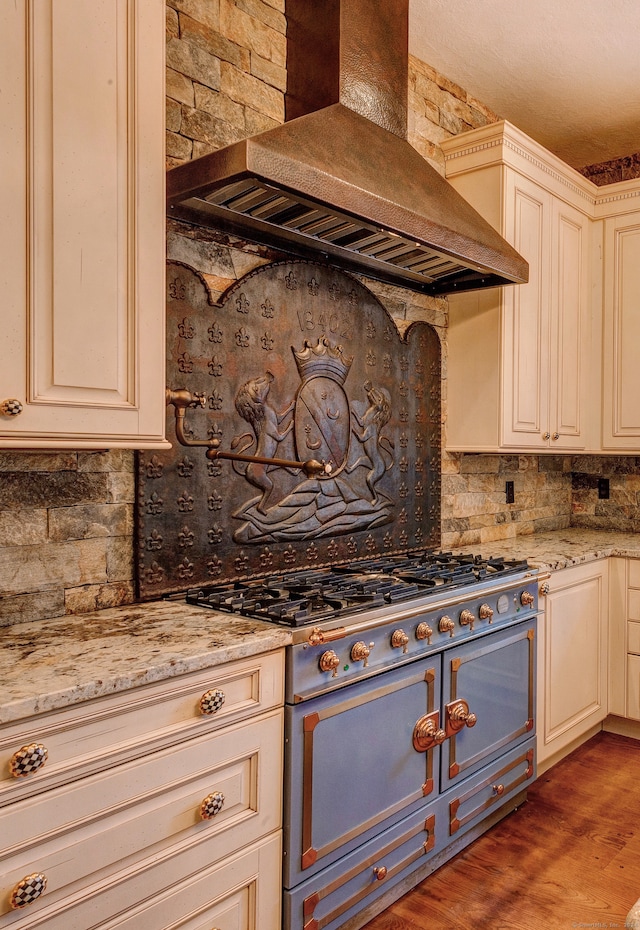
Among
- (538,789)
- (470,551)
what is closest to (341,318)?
(470,551)

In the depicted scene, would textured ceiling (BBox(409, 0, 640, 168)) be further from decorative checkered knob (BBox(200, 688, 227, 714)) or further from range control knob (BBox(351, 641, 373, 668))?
decorative checkered knob (BBox(200, 688, 227, 714))

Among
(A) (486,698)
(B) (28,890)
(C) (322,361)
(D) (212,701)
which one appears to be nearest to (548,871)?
(A) (486,698)

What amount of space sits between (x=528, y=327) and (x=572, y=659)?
1.54m

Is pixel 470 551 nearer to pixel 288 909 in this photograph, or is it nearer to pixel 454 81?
pixel 288 909

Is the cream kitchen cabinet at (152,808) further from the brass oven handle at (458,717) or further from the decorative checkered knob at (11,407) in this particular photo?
the brass oven handle at (458,717)

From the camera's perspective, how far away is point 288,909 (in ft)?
5.59

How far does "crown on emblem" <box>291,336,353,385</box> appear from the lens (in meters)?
2.49

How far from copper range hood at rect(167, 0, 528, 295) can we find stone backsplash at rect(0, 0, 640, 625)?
10 centimetres

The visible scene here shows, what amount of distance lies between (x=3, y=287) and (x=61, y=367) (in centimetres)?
19

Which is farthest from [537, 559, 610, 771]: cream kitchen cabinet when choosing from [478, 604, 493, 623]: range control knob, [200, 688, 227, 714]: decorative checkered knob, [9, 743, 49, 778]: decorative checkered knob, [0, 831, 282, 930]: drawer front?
[9, 743, 49, 778]: decorative checkered knob

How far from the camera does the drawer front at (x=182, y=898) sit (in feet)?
4.21

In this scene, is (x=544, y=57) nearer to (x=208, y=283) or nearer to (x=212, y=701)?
(x=208, y=283)

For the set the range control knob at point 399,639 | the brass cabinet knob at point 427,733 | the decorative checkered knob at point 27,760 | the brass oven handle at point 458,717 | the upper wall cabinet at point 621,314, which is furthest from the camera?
the upper wall cabinet at point 621,314

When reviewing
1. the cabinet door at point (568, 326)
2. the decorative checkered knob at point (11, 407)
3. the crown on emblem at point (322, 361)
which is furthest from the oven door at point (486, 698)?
the decorative checkered knob at point (11, 407)
